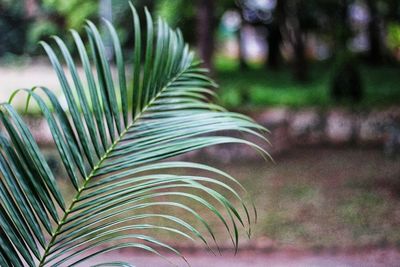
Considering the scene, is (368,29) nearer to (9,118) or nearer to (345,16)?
(345,16)

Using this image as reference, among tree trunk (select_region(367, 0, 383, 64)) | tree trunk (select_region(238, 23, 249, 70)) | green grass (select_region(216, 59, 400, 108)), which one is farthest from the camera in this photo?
tree trunk (select_region(238, 23, 249, 70))

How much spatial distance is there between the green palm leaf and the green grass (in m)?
9.60

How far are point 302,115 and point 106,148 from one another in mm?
8605

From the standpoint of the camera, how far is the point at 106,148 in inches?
78.8

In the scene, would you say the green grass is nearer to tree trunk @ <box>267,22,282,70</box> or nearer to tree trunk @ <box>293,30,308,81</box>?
tree trunk @ <box>293,30,308,81</box>

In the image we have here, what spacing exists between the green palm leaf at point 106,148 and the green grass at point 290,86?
9.60 meters

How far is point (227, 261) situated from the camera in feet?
17.1

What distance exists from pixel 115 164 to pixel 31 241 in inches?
14.1

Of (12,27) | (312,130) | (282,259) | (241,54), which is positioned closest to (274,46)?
(241,54)

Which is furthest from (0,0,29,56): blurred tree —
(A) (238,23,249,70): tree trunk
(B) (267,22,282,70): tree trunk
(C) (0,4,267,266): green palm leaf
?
(C) (0,4,267,266): green palm leaf

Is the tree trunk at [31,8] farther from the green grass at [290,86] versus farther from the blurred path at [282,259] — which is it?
the blurred path at [282,259]

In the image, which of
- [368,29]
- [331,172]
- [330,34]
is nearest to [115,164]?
[331,172]

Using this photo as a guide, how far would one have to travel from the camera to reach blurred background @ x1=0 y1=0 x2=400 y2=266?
20.8ft

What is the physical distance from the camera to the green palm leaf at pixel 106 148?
1708mm
